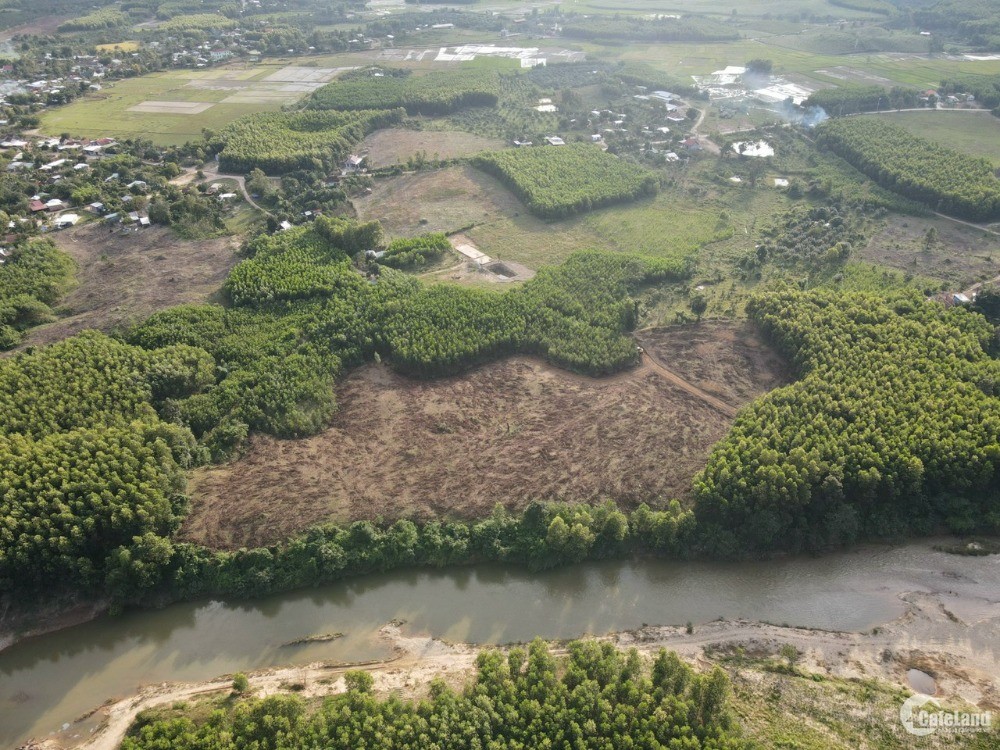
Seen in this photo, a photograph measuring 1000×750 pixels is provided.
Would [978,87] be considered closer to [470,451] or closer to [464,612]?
[470,451]

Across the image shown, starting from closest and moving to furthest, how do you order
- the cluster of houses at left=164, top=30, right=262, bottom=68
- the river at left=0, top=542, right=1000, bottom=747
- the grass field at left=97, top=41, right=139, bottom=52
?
the river at left=0, top=542, right=1000, bottom=747, the cluster of houses at left=164, top=30, right=262, bottom=68, the grass field at left=97, top=41, right=139, bottom=52

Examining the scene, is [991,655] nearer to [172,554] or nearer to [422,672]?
[422,672]

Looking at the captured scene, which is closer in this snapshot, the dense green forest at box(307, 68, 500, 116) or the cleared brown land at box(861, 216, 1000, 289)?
the cleared brown land at box(861, 216, 1000, 289)

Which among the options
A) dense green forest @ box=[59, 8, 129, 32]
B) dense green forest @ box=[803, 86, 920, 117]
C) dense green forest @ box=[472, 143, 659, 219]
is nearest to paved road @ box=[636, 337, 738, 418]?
dense green forest @ box=[472, 143, 659, 219]

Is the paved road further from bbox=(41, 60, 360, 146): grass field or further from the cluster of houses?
the cluster of houses

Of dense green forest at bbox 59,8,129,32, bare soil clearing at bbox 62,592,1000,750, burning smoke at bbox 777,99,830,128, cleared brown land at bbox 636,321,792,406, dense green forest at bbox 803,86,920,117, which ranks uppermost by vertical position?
dense green forest at bbox 59,8,129,32
